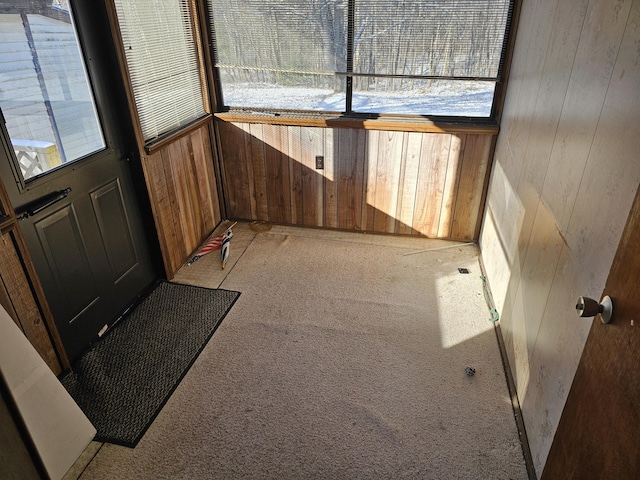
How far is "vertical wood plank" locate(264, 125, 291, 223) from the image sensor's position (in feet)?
10.5

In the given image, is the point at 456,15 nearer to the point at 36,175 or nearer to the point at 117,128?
the point at 117,128

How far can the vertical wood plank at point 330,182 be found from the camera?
10.2 ft

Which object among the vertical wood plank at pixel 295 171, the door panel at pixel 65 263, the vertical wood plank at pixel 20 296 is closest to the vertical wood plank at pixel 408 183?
the vertical wood plank at pixel 295 171

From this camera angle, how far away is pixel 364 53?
9.30 ft

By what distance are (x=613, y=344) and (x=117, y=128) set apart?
93.8 inches

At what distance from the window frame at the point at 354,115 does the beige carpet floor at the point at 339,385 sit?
95 centimetres

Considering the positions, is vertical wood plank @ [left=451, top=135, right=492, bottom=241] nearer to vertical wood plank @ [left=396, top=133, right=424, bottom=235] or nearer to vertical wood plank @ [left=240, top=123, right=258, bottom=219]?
vertical wood plank @ [left=396, top=133, right=424, bottom=235]

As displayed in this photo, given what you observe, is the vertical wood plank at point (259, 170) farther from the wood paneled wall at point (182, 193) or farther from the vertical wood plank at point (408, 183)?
the vertical wood plank at point (408, 183)

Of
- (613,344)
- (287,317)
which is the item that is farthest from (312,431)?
(613,344)

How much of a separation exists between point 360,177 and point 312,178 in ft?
1.22

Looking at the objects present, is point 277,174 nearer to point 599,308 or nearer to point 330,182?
point 330,182

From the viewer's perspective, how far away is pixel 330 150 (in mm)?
3135

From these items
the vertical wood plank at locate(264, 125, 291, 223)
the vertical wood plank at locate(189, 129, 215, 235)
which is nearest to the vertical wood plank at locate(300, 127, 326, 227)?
the vertical wood plank at locate(264, 125, 291, 223)

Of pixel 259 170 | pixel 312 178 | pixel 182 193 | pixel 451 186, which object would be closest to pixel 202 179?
pixel 182 193
